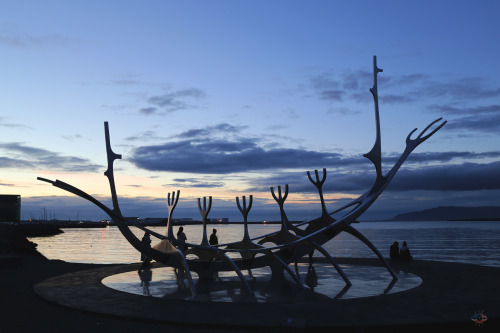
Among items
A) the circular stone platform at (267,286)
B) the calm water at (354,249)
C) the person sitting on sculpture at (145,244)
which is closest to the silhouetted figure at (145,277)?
the circular stone platform at (267,286)

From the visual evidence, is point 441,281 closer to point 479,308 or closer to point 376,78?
point 479,308

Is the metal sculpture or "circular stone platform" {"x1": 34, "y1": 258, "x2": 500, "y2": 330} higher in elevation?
the metal sculpture

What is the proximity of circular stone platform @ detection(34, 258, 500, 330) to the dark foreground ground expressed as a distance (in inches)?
0.8

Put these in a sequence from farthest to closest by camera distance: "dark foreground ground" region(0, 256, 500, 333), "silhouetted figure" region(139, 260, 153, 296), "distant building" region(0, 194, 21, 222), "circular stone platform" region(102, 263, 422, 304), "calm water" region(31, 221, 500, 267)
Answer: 1. "distant building" region(0, 194, 21, 222)
2. "calm water" region(31, 221, 500, 267)
3. "silhouetted figure" region(139, 260, 153, 296)
4. "circular stone platform" region(102, 263, 422, 304)
5. "dark foreground ground" region(0, 256, 500, 333)

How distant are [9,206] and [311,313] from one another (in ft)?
348

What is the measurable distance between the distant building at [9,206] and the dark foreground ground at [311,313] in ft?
323

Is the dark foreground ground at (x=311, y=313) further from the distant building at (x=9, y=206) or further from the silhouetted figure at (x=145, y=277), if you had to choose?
the distant building at (x=9, y=206)

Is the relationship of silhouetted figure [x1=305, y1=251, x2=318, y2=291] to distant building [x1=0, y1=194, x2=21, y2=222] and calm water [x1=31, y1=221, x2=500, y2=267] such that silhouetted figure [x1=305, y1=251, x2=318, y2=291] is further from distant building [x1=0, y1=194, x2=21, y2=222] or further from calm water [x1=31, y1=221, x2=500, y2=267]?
distant building [x1=0, y1=194, x2=21, y2=222]

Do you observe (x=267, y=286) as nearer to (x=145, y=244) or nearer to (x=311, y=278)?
(x=311, y=278)

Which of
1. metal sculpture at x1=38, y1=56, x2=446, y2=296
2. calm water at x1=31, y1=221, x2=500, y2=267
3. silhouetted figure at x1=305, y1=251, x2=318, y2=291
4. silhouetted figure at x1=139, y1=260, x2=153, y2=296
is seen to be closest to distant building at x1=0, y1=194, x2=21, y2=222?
calm water at x1=31, y1=221, x2=500, y2=267

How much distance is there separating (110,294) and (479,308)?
8.86 meters

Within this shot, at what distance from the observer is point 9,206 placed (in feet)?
328

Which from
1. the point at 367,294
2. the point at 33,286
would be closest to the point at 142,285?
the point at 33,286

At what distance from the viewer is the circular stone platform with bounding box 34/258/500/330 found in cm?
862
